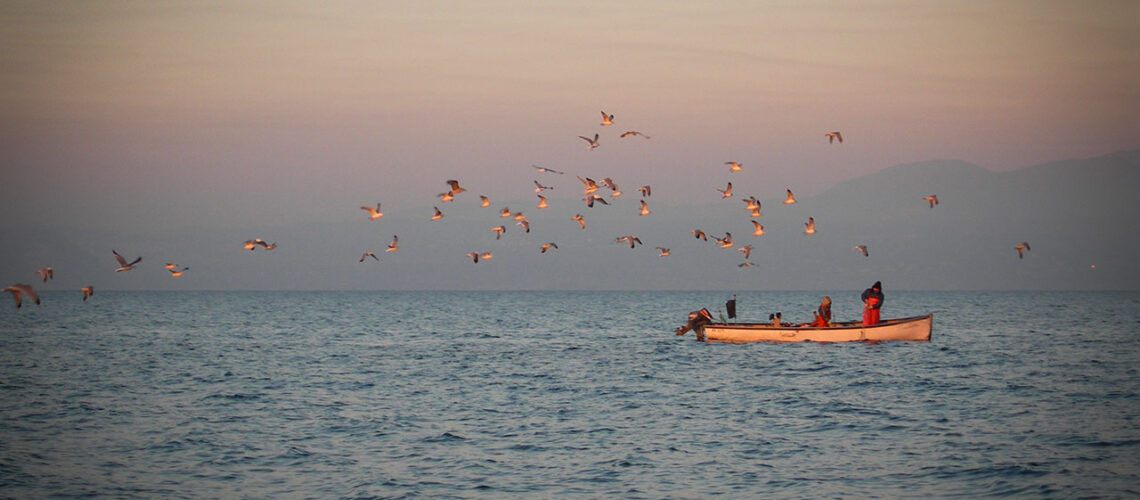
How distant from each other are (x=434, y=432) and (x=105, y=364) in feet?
97.6

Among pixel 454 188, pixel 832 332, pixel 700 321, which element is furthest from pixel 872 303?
pixel 454 188

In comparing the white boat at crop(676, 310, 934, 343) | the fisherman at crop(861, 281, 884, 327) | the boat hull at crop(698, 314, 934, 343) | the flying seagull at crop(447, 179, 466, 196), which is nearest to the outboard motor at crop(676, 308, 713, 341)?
the white boat at crop(676, 310, 934, 343)

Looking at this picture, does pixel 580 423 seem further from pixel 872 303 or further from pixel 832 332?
pixel 832 332

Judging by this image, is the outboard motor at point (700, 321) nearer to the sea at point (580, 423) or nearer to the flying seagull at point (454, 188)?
the sea at point (580, 423)

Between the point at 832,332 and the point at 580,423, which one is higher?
the point at 832,332

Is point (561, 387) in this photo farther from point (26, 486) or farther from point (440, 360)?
point (26, 486)

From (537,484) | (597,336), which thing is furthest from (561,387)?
(597,336)

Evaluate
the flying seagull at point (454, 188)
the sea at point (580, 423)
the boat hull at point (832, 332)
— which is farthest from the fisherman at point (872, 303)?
the flying seagull at point (454, 188)

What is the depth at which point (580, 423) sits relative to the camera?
30359mm

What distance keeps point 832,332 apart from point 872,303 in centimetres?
352

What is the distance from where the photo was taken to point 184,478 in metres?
23.6

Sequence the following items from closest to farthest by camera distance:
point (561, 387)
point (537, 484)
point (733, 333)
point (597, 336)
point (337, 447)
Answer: point (537, 484) → point (337, 447) → point (561, 387) → point (733, 333) → point (597, 336)

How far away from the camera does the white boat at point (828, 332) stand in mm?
51344

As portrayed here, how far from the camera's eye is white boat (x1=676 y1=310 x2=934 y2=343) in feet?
168
